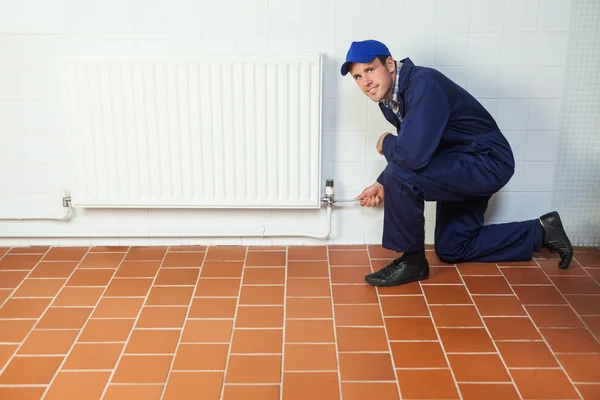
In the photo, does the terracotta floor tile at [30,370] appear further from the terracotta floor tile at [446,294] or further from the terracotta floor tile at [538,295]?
the terracotta floor tile at [538,295]

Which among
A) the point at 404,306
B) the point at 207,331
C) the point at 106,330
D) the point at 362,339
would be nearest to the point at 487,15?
the point at 404,306

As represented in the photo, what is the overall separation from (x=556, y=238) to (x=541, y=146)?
42 centimetres

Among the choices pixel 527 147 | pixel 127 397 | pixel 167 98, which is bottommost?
pixel 127 397

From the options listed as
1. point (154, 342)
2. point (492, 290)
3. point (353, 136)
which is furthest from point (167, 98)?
point (492, 290)

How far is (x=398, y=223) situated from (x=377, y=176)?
1.46ft

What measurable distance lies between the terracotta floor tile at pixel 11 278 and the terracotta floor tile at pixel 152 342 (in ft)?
2.32

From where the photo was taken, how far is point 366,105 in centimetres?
308

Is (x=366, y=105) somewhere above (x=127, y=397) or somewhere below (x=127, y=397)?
above

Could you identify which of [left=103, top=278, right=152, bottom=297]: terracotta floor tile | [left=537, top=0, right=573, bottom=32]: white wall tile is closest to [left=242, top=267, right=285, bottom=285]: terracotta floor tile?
[left=103, top=278, right=152, bottom=297]: terracotta floor tile

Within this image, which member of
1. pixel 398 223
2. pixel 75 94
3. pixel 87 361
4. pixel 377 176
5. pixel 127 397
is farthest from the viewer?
pixel 377 176

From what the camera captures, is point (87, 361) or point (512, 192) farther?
point (512, 192)

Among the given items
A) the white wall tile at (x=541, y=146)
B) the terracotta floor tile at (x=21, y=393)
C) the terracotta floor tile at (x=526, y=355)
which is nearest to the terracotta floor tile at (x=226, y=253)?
the terracotta floor tile at (x=21, y=393)

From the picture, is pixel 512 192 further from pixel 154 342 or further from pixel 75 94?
pixel 75 94

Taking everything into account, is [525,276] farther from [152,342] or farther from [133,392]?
[133,392]
